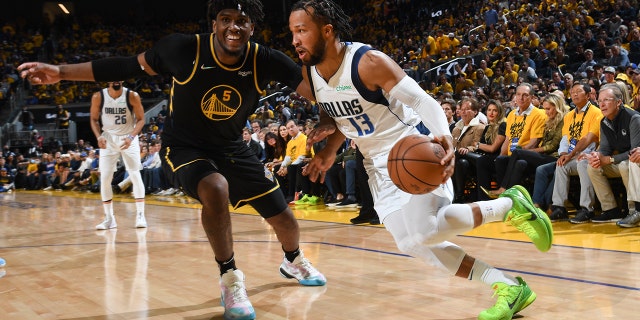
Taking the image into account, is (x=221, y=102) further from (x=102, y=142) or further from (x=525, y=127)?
(x=525, y=127)

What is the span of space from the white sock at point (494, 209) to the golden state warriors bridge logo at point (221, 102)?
149cm

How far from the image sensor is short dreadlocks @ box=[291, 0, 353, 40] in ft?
10.00

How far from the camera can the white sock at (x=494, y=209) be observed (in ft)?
9.77

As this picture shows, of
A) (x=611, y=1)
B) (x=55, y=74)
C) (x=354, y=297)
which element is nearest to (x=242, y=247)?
(x=354, y=297)

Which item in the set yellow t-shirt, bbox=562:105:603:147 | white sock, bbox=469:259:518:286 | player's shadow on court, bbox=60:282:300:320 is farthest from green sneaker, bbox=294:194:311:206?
white sock, bbox=469:259:518:286

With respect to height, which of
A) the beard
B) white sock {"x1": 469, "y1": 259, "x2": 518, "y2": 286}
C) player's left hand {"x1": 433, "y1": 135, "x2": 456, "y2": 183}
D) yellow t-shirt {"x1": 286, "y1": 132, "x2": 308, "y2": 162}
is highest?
the beard

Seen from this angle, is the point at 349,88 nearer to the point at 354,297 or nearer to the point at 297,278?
the point at 354,297

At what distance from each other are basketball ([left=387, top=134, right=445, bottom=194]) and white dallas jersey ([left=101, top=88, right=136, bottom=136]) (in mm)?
5128

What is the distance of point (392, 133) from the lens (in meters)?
3.09

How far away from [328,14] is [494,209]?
128cm

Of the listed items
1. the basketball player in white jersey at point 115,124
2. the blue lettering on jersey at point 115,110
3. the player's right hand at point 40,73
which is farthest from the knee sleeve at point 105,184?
the player's right hand at point 40,73

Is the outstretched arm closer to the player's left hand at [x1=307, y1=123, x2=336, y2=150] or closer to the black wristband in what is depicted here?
the black wristband

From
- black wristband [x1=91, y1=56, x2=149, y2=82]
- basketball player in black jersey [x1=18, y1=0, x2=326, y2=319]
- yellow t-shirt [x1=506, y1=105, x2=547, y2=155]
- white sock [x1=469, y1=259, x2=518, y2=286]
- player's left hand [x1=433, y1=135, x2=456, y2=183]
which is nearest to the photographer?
player's left hand [x1=433, y1=135, x2=456, y2=183]

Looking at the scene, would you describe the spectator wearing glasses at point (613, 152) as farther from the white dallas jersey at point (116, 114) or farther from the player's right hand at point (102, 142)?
the player's right hand at point (102, 142)
